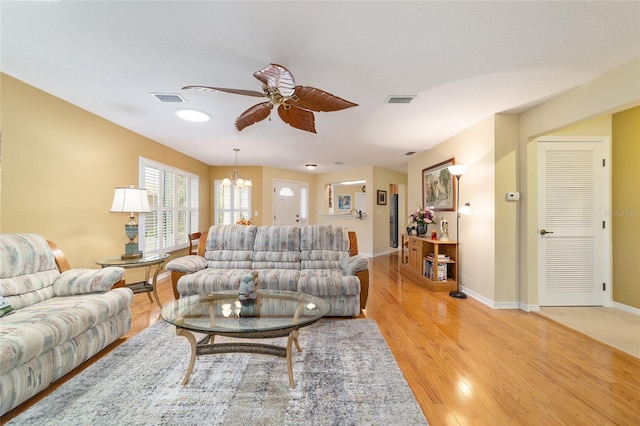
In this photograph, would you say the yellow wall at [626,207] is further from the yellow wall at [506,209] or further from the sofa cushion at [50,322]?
the sofa cushion at [50,322]

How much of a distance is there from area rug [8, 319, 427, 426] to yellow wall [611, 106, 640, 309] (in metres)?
3.21

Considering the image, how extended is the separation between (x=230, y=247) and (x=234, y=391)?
2.12m

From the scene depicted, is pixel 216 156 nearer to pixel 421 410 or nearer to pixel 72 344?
pixel 72 344

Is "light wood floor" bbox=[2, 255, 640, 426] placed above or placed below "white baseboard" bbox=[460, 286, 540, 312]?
below

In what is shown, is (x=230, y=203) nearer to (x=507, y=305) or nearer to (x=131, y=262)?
(x=131, y=262)

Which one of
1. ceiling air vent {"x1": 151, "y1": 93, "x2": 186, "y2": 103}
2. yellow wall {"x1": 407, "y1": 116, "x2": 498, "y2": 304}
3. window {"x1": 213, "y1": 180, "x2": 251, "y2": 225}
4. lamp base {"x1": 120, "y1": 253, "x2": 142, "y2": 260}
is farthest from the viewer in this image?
window {"x1": 213, "y1": 180, "x2": 251, "y2": 225}

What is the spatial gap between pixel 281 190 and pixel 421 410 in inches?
240

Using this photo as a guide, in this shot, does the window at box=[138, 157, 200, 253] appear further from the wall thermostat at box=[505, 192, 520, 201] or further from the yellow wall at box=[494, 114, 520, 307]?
the wall thermostat at box=[505, 192, 520, 201]

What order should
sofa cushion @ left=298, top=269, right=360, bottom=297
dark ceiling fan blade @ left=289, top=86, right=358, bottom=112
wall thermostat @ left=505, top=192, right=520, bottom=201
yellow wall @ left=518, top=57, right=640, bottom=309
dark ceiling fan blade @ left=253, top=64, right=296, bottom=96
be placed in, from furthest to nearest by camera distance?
wall thermostat @ left=505, top=192, right=520, bottom=201 < sofa cushion @ left=298, top=269, right=360, bottom=297 < yellow wall @ left=518, top=57, right=640, bottom=309 < dark ceiling fan blade @ left=289, top=86, right=358, bottom=112 < dark ceiling fan blade @ left=253, top=64, right=296, bottom=96

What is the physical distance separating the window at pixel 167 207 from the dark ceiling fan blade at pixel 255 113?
2617mm

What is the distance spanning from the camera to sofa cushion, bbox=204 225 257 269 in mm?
3379

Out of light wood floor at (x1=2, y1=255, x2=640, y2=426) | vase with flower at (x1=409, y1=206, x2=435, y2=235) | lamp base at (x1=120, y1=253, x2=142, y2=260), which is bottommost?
light wood floor at (x1=2, y1=255, x2=640, y2=426)

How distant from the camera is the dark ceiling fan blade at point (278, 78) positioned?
164 centimetres

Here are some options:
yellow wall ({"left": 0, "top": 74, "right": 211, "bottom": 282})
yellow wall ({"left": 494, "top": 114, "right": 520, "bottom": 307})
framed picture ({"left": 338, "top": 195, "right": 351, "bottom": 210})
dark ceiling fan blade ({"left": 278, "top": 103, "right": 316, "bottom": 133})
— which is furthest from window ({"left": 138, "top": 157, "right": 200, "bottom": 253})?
yellow wall ({"left": 494, "top": 114, "right": 520, "bottom": 307})
